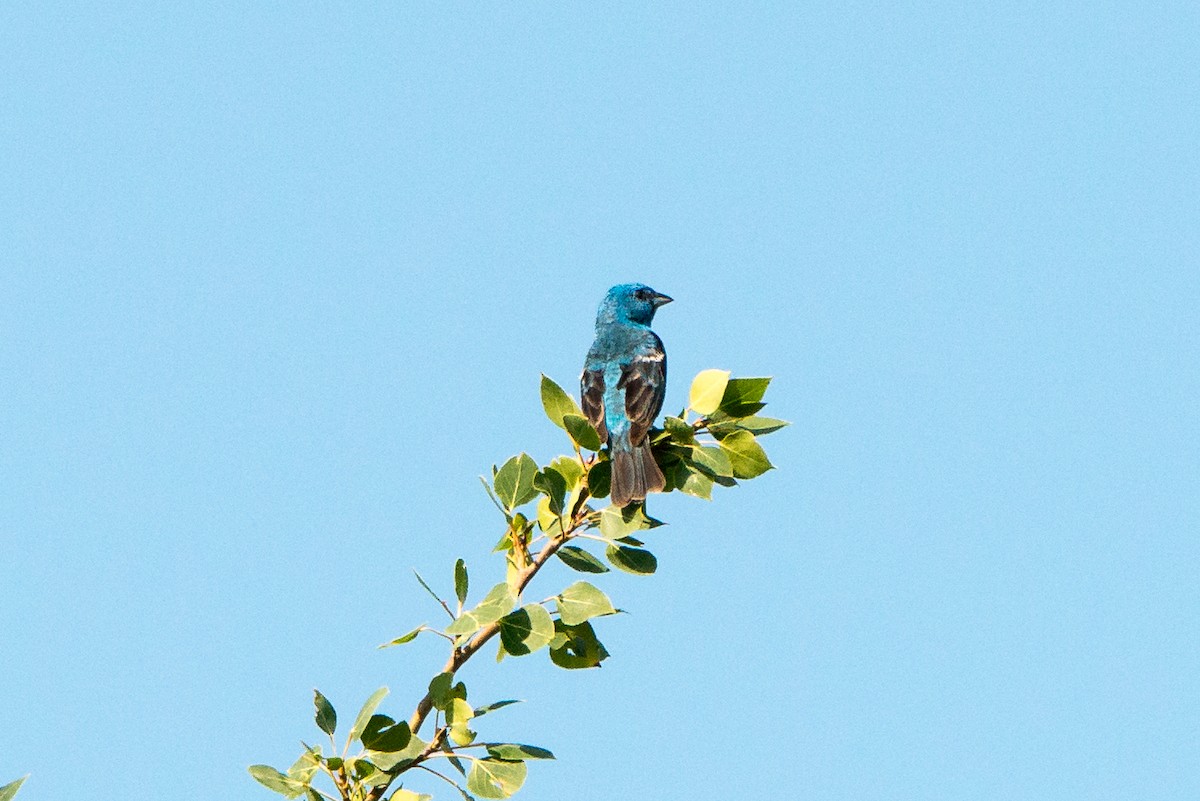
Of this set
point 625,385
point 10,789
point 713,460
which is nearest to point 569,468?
point 713,460

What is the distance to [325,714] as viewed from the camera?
2.95m

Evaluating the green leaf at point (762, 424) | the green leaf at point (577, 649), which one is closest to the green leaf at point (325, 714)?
the green leaf at point (577, 649)

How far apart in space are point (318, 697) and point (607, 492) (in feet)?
3.04

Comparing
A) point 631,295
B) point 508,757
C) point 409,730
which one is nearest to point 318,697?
point 409,730

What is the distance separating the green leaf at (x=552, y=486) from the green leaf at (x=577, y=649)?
0.36 meters

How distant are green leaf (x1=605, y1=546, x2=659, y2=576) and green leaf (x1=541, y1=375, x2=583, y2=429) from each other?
2.30 ft

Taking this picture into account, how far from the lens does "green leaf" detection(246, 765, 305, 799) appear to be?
270cm

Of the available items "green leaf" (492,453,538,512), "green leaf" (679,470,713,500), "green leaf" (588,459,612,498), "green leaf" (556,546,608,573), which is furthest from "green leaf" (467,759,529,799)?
"green leaf" (679,470,713,500)

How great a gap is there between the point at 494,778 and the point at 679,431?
1.15m

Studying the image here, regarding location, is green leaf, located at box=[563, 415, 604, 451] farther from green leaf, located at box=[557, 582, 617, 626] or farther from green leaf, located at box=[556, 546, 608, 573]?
green leaf, located at box=[557, 582, 617, 626]

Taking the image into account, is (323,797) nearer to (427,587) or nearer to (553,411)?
(427,587)

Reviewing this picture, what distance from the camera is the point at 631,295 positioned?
898 cm

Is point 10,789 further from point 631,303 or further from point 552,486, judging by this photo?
point 631,303

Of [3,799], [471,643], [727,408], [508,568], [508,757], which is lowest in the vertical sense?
[3,799]
